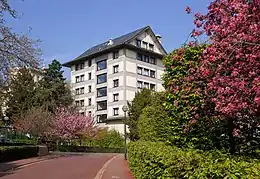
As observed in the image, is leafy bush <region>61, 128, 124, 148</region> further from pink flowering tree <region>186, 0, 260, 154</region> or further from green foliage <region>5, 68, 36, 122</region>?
pink flowering tree <region>186, 0, 260, 154</region>

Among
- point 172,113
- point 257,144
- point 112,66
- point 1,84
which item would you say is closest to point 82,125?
point 112,66

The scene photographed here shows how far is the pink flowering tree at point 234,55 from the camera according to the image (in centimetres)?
583

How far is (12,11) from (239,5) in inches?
564

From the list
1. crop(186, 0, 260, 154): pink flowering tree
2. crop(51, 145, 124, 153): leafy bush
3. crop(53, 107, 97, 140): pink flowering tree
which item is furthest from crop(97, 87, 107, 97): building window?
crop(186, 0, 260, 154): pink flowering tree

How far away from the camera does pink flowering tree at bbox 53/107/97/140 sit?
140ft

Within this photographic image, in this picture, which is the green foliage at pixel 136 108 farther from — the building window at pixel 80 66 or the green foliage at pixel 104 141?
the building window at pixel 80 66

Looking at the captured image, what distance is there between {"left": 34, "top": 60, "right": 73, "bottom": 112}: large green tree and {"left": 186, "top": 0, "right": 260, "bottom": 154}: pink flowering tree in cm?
4174

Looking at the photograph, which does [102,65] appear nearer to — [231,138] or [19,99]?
[19,99]

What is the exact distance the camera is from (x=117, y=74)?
177 feet

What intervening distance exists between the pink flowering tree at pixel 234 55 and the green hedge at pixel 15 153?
18294 mm

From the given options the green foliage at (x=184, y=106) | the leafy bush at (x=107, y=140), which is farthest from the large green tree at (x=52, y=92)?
the green foliage at (x=184, y=106)

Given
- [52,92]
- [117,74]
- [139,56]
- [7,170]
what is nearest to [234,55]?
[7,170]

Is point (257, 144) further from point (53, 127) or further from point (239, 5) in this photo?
point (53, 127)

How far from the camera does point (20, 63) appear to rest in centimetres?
1908
